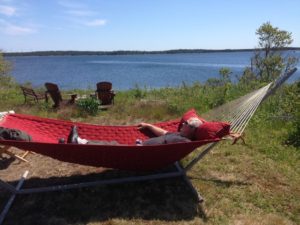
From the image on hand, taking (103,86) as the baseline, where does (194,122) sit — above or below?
above

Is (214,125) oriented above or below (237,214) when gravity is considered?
above

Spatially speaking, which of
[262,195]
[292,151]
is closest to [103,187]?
[262,195]

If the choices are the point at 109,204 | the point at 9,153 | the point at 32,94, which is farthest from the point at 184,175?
the point at 32,94

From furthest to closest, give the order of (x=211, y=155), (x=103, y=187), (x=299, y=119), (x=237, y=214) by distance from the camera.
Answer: (x=299, y=119), (x=211, y=155), (x=103, y=187), (x=237, y=214)

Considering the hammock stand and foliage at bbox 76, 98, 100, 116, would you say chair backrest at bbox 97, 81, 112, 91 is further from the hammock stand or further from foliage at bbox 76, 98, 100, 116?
the hammock stand

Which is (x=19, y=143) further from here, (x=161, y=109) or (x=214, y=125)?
(x=161, y=109)

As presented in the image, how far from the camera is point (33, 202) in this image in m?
3.87

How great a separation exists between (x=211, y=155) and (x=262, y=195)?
4.22 ft

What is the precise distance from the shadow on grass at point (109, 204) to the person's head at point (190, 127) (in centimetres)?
60

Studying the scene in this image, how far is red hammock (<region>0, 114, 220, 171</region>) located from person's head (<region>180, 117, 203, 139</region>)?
12.2 inches

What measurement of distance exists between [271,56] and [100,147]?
617 inches

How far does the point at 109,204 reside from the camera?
379cm

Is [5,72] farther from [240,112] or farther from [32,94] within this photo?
[240,112]

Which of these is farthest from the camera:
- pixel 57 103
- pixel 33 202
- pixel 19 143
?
pixel 57 103
